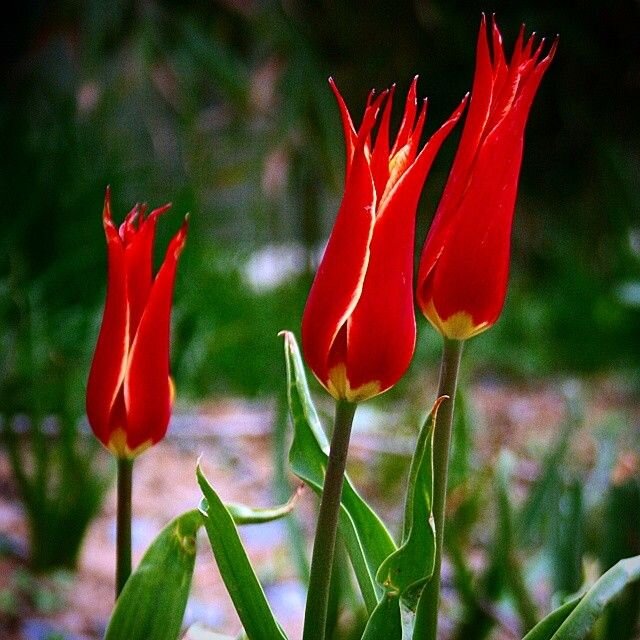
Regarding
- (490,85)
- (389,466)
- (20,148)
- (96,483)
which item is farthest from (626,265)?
(490,85)

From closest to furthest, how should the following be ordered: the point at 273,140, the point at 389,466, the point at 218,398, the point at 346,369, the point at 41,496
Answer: the point at 346,369, the point at 41,496, the point at 389,466, the point at 218,398, the point at 273,140

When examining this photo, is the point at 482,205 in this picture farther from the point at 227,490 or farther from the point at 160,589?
the point at 227,490

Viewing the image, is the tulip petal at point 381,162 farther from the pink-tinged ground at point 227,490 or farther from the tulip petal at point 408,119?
the pink-tinged ground at point 227,490

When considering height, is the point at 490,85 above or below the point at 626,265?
above

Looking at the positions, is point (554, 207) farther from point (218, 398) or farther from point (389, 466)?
point (389, 466)

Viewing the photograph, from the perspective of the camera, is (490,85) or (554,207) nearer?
(490,85)

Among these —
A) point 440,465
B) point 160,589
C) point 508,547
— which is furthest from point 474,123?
point 508,547
